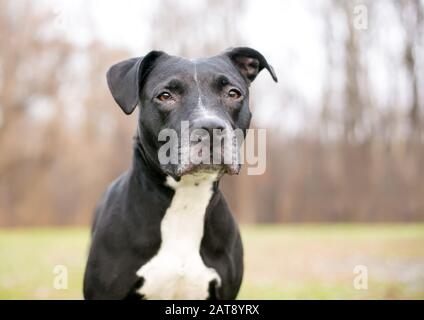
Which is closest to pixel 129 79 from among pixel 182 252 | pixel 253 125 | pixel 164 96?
pixel 164 96

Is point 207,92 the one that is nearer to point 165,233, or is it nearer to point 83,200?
point 165,233

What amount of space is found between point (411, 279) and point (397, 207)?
12.2 meters

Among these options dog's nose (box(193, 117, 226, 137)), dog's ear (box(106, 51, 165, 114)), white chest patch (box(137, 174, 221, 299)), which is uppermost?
dog's ear (box(106, 51, 165, 114))

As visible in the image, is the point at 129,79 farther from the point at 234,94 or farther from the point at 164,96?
the point at 234,94

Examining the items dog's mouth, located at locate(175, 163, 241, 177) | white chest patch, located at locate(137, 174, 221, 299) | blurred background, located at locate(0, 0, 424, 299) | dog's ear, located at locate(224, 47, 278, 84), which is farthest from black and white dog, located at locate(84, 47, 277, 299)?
blurred background, located at locate(0, 0, 424, 299)

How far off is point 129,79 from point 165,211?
3.11ft

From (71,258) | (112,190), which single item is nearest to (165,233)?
(112,190)

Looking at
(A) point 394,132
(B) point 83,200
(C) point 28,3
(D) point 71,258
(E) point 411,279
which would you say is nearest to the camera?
(E) point 411,279

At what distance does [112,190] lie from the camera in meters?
4.51

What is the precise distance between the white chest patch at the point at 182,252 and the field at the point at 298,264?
10.6 ft

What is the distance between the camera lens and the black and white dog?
3.69 metres

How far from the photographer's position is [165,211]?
150 inches

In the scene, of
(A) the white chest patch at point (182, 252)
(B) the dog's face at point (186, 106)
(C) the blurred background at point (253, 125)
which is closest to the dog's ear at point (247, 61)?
(B) the dog's face at point (186, 106)

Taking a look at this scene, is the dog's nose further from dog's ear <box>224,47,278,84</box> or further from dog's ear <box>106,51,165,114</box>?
dog's ear <box>224,47,278,84</box>
